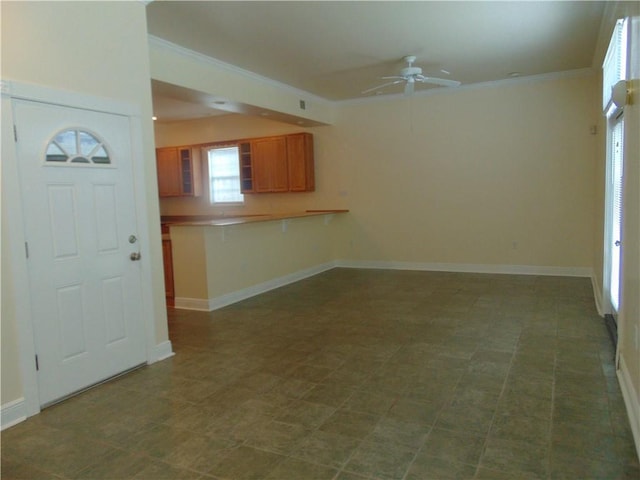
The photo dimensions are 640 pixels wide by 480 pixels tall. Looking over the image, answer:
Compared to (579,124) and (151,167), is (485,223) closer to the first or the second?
(579,124)

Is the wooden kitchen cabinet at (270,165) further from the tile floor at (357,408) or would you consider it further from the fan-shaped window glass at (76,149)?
the fan-shaped window glass at (76,149)

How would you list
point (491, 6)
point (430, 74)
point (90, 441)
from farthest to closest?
point (430, 74) < point (491, 6) < point (90, 441)

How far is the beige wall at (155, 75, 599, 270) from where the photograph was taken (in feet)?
20.9

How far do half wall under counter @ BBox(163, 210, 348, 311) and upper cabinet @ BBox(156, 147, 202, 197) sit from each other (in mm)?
2979

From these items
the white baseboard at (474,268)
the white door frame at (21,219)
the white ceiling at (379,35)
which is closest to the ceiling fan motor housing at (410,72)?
the white ceiling at (379,35)

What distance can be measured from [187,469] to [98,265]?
167 centimetres

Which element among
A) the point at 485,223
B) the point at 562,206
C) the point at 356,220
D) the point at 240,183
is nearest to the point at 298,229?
the point at 356,220

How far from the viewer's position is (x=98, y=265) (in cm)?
322

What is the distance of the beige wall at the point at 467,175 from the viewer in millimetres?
6379

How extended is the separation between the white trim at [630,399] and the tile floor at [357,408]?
54 mm

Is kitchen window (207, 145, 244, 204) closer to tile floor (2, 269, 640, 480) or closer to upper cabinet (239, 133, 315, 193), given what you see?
Result: upper cabinet (239, 133, 315, 193)

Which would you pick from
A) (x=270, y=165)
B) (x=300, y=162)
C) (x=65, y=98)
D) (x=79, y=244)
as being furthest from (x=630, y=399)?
(x=270, y=165)

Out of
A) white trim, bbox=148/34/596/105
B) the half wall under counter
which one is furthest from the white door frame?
the half wall under counter

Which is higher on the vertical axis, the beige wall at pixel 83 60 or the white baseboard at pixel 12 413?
the beige wall at pixel 83 60
